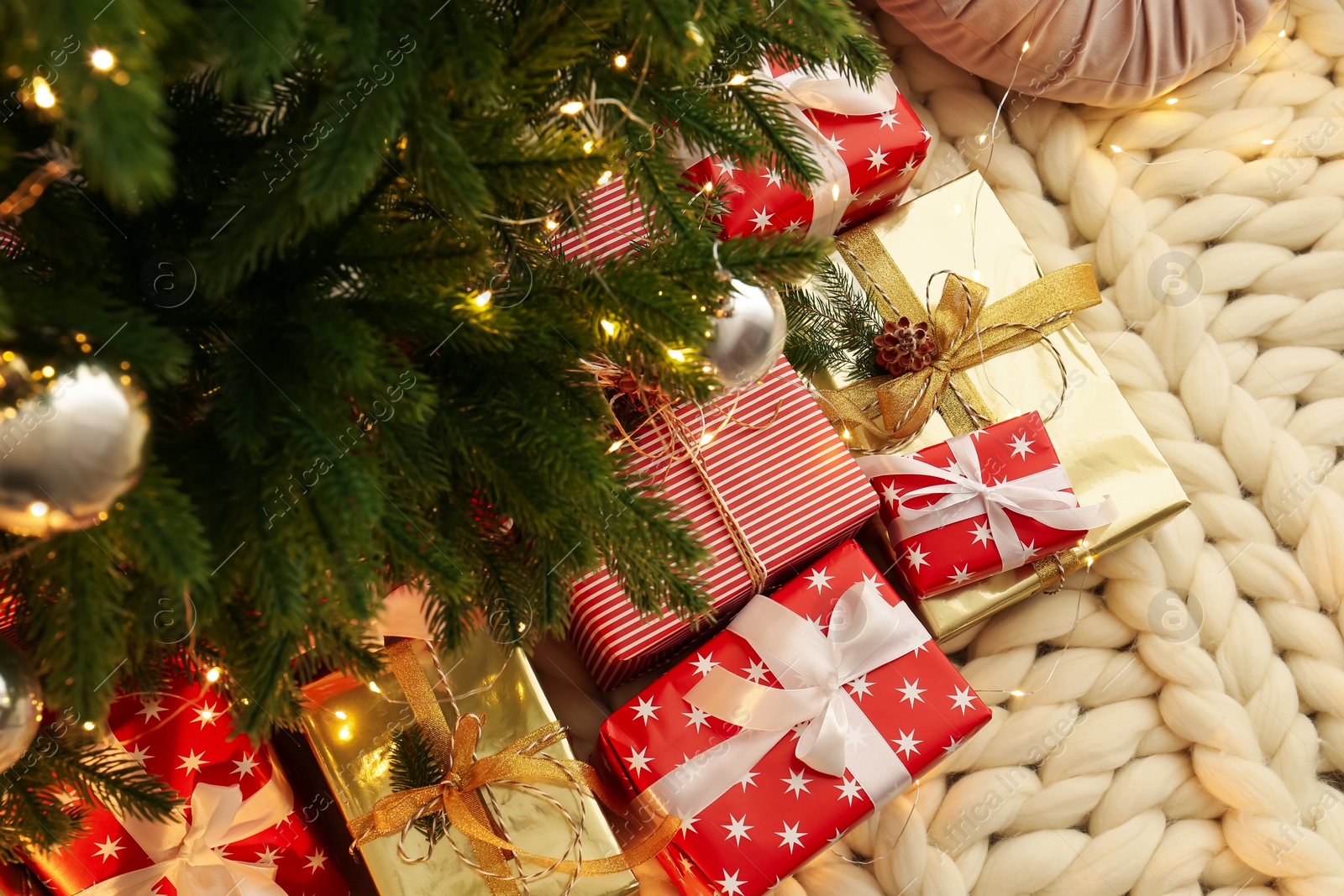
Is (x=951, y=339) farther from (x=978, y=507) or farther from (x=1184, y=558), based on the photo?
(x=1184, y=558)

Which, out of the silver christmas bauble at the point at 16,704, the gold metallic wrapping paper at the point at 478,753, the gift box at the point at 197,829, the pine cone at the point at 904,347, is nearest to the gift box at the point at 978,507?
the pine cone at the point at 904,347

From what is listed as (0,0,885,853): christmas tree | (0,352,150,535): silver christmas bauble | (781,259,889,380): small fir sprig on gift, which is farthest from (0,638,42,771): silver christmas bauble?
(781,259,889,380): small fir sprig on gift

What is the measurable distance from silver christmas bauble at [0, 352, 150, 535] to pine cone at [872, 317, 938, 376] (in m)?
0.87

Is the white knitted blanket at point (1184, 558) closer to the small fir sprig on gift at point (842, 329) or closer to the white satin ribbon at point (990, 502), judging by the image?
the white satin ribbon at point (990, 502)

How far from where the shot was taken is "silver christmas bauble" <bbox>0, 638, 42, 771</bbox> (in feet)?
1.94

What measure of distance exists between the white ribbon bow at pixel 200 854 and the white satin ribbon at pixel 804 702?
0.38 metres

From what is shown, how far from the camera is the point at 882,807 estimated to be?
106 cm

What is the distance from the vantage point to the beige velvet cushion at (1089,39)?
1246 mm

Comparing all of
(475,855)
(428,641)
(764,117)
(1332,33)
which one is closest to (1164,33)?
(1332,33)

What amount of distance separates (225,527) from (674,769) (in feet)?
1.84

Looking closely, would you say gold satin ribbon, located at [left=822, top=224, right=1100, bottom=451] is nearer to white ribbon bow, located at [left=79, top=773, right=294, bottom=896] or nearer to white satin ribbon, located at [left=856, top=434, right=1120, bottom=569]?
white satin ribbon, located at [left=856, top=434, right=1120, bottom=569]

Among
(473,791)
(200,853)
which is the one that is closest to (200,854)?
(200,853)

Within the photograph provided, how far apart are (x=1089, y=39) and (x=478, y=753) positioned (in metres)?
1.12

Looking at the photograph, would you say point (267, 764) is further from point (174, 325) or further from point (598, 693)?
point (174, 325)
